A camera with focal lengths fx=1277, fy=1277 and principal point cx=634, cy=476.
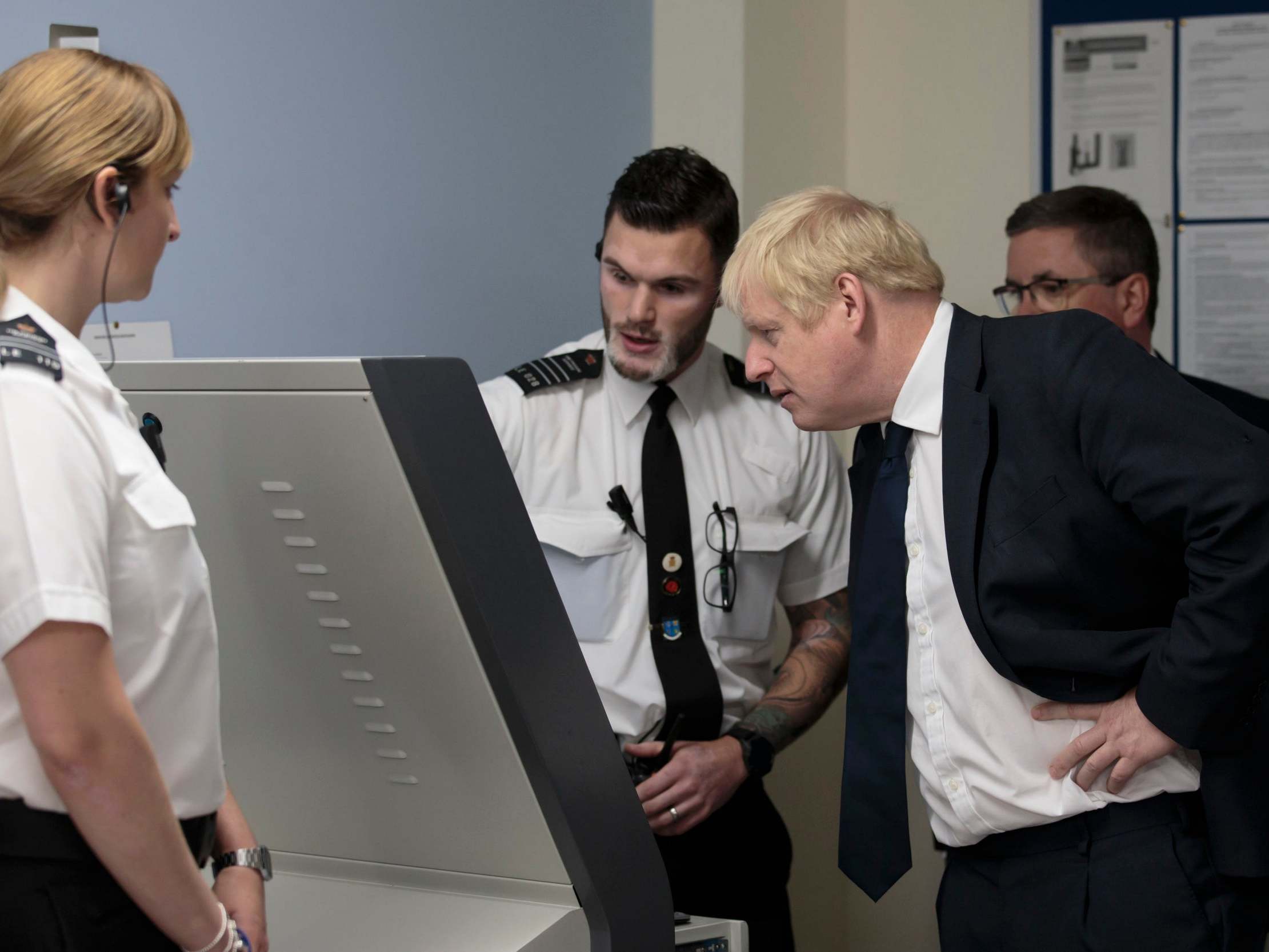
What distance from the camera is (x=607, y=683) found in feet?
6.05

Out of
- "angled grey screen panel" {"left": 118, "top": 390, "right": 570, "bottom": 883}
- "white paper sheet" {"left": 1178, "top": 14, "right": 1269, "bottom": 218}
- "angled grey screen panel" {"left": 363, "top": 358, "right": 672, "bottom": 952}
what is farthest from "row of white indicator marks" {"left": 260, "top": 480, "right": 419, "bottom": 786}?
"white paper sheet" {"left": 1178, "top": 14, "right": 1269, "bottom": 218}

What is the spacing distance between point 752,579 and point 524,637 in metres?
0.97

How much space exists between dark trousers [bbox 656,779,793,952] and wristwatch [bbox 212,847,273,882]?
95 cm

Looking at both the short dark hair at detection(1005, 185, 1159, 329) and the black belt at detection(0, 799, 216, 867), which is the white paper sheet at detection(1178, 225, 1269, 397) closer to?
the short dark hair at detection(1005, 185, 1159, 329)

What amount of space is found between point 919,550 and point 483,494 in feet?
2.19

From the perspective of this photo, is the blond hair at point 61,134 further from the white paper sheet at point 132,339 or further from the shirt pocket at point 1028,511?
the shirt pocket at point 1028,511

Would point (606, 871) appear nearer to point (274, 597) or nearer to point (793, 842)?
point (274, 597)

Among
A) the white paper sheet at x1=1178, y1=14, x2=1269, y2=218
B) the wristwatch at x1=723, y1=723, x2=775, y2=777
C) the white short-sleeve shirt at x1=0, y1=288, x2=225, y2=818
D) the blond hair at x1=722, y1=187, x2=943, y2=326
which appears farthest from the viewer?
the white paper sheet at x1=1178, y1=14, x2=1269, y2=218

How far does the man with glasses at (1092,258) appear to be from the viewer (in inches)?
99.3

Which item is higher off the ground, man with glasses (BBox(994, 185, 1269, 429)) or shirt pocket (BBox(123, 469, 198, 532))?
man with glasses (BBox(994, 185, 1269, 429))

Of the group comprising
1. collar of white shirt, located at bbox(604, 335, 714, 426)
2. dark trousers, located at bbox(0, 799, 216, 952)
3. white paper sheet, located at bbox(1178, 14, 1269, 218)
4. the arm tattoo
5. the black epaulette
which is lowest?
the arm tattoo

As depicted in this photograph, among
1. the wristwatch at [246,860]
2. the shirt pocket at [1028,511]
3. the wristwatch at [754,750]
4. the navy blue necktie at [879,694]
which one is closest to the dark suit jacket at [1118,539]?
the shirt pocket at [1028,511]

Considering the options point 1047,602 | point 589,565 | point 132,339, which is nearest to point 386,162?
point 132,339

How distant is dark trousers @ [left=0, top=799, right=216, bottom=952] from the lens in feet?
2.73
